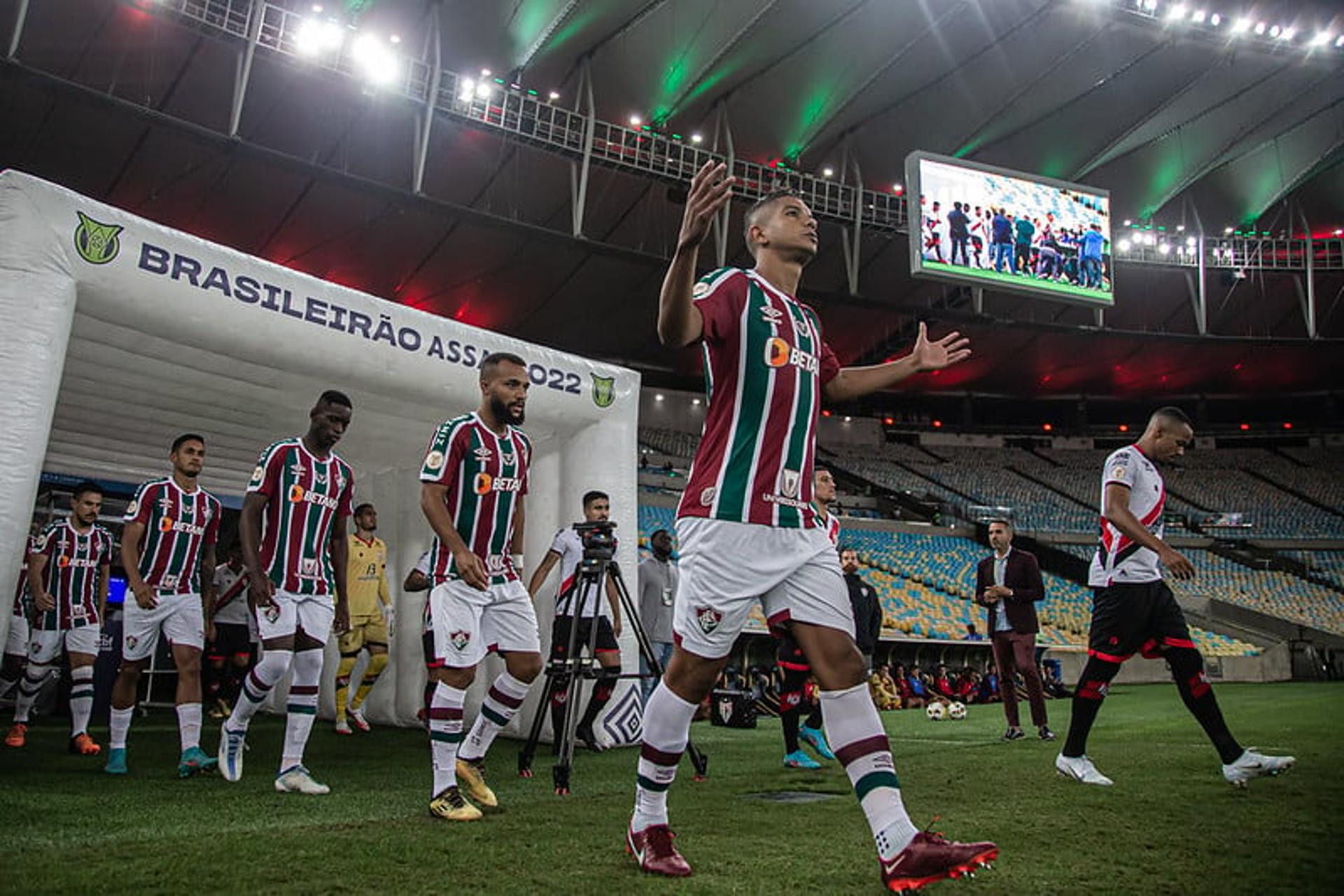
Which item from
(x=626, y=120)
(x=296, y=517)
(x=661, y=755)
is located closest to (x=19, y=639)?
(x=296, y=517)

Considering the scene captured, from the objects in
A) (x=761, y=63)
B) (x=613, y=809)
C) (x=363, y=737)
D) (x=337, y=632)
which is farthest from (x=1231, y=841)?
(x=761, y=63)

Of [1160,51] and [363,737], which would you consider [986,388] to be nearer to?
[1160,51]

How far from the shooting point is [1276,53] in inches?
870

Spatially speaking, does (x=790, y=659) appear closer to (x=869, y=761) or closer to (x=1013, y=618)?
(x=1013, y=618)

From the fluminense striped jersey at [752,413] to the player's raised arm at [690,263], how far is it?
0.13m

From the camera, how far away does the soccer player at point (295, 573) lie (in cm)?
462

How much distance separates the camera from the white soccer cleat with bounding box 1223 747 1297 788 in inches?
173

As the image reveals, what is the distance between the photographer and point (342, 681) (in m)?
8.00

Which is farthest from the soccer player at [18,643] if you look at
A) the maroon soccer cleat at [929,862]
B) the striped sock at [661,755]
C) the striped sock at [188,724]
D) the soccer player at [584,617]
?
the maroon soccer cleat at [929,862]

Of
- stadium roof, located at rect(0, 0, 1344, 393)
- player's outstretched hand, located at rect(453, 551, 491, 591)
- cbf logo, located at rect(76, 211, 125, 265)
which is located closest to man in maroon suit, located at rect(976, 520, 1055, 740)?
player's outstretched hand, located at rect(453, 551, 491, 591)

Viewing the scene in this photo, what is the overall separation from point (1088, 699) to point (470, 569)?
11.1 feet

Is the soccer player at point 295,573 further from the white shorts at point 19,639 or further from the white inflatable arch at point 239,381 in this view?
the white shorts at point 19,639

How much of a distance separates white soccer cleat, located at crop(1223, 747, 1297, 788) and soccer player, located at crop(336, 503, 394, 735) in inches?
252

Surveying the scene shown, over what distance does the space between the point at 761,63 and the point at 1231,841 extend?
71.2ft
